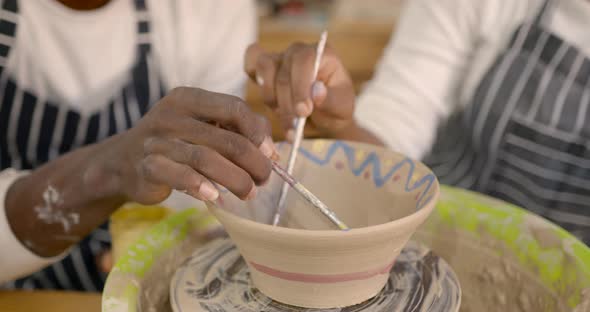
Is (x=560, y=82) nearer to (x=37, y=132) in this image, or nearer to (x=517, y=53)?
(x=517, y=53)

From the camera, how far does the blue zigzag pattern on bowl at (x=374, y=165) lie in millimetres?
624

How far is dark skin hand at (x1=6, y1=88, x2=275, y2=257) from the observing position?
0.52 m

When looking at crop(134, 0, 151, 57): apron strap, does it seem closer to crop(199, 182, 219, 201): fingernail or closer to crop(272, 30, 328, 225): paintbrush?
crop(272, 30, 328, 225): paintbrush

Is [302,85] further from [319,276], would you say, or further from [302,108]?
[319,276]

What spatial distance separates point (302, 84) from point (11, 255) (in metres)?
0.45

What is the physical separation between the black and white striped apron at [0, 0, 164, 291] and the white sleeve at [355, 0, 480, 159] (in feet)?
1.43


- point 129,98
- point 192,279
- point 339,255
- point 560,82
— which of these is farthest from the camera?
point 129,98

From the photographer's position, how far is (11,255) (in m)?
0.75

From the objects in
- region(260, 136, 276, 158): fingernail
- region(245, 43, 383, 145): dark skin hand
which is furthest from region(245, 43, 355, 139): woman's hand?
region(260, 136, 276, 158): fingernail

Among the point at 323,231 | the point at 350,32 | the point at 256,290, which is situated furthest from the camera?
the point at 350,32

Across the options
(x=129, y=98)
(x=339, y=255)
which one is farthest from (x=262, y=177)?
(x=129, y=98)

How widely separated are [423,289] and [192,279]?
262 mm

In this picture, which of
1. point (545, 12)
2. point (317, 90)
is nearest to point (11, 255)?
point (317, 90)

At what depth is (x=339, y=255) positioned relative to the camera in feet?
1.79
